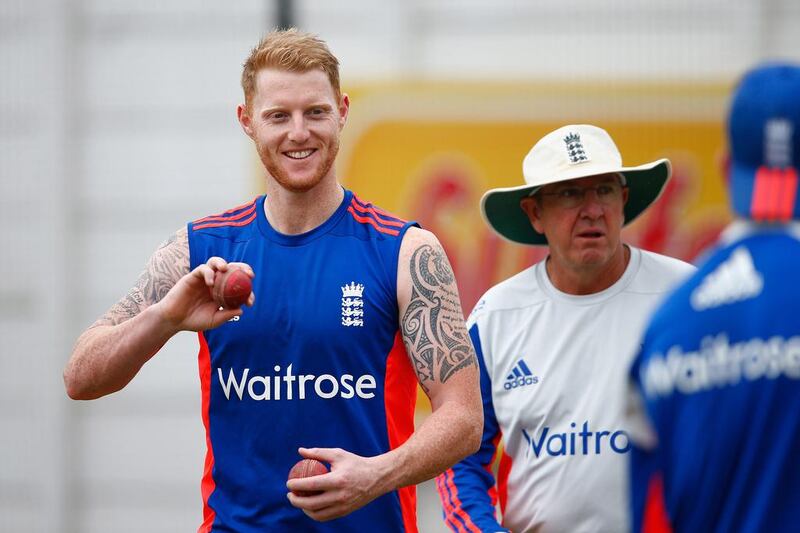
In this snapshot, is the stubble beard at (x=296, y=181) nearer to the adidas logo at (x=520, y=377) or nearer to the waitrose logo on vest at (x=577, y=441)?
the adidas logo at (x=520, y=377)

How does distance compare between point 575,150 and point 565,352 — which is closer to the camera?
point 565,352

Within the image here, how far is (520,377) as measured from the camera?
4680mm

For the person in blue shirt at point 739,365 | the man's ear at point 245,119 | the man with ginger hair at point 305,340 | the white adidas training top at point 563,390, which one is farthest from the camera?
the white adidas training top at point 563,390

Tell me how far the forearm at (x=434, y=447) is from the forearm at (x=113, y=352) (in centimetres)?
79

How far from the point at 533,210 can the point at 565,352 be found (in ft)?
2.22

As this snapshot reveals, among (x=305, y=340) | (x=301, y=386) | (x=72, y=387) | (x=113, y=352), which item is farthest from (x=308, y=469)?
(x=72, y=387)

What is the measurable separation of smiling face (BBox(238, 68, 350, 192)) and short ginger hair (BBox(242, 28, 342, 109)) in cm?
3

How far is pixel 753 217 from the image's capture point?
2.73 metres

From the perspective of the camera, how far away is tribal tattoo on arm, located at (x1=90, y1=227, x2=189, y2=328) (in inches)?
165

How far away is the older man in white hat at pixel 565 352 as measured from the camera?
4.48 metres

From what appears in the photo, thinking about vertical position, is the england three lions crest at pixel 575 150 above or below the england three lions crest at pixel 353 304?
above

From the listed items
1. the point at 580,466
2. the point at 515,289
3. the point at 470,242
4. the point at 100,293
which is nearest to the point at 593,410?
the point at 580,466

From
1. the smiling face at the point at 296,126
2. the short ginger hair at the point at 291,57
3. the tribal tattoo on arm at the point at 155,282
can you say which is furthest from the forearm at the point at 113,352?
the short ginger hair at the point at 291,57

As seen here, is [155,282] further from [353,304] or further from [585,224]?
[585,224]
